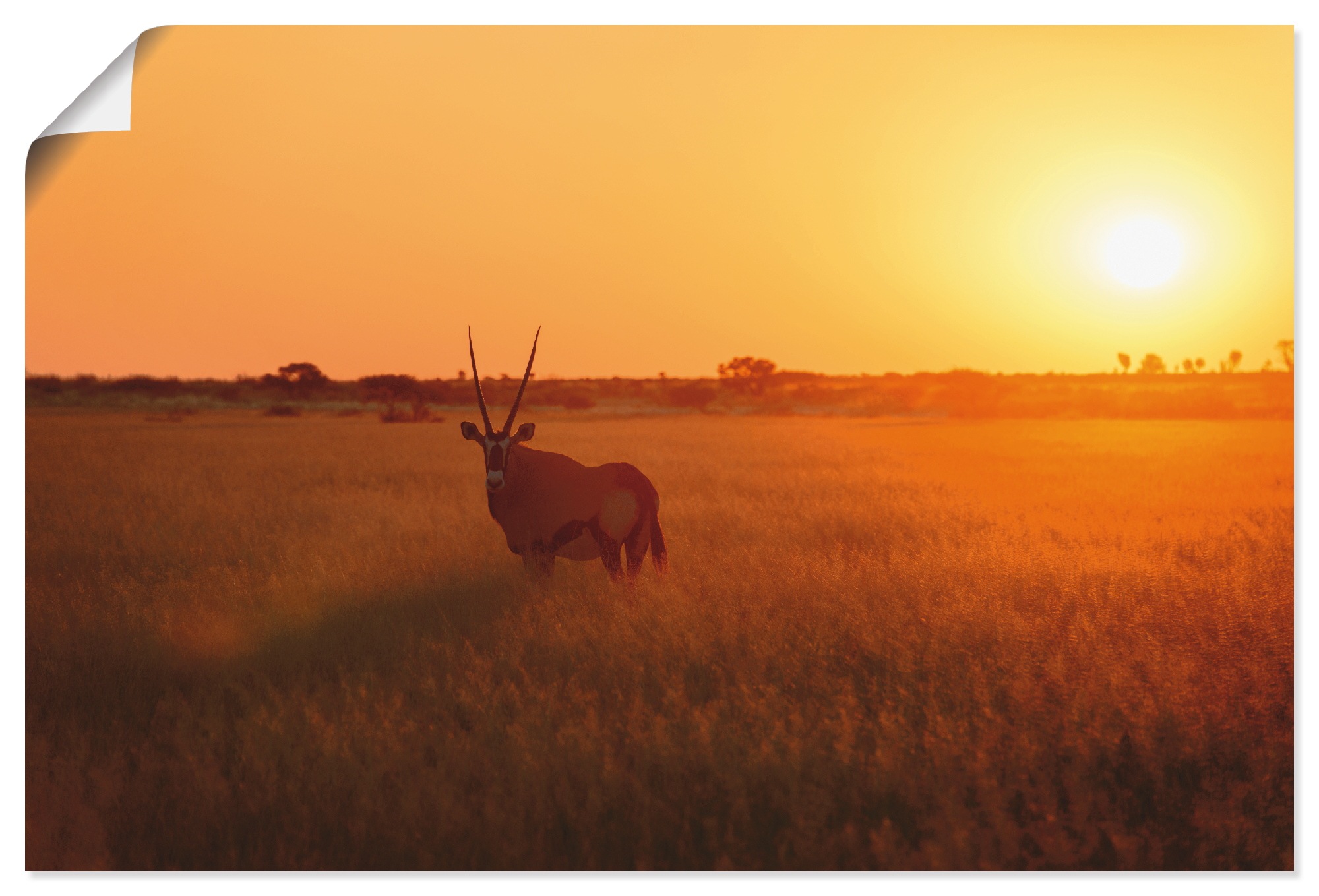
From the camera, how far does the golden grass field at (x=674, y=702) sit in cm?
380

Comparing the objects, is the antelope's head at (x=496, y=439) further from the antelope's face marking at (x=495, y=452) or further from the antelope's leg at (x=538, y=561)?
the antelope's leg at (x=538, y=561)

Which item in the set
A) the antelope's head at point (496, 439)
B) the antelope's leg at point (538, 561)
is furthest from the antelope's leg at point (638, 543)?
the antelope's head at point (496, 439)

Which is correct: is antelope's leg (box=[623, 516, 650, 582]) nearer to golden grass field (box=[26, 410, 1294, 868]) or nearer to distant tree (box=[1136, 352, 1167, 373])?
golden grass field (box=[26, 410, 1294, 868])

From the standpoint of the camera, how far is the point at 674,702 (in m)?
4.50

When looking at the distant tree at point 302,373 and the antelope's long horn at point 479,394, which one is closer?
the antelope's long horn at point 479,394

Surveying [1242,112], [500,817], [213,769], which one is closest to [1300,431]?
[1242,112]

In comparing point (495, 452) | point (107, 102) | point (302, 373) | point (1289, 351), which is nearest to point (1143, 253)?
point (1289, 351)

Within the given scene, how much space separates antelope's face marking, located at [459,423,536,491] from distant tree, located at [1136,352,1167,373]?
19.2ft

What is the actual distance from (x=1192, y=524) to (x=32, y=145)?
10.9 meters

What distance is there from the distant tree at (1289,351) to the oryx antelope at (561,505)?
466 centimetres

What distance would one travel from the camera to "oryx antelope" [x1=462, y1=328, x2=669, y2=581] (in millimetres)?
5875

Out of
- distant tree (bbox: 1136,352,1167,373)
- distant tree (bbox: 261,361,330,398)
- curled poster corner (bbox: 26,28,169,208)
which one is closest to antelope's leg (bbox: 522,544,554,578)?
distant tree (bbox: 261,361,330,398)

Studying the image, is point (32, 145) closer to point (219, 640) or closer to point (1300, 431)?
point (219, 640)

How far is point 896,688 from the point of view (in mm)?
4500
